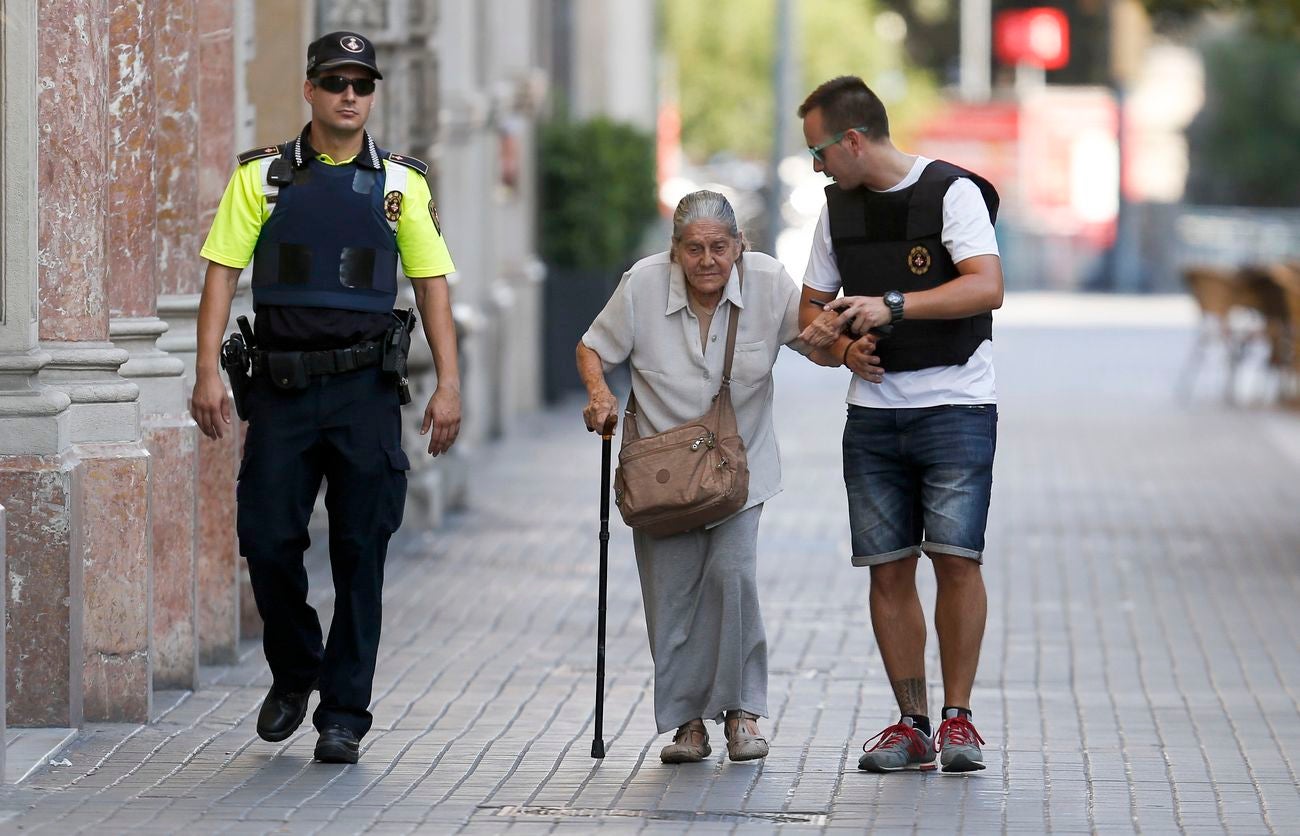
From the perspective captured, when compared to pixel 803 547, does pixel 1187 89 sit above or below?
above

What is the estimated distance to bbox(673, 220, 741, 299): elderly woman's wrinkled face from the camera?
270 inches

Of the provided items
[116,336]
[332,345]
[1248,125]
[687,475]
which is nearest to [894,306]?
[687,475]

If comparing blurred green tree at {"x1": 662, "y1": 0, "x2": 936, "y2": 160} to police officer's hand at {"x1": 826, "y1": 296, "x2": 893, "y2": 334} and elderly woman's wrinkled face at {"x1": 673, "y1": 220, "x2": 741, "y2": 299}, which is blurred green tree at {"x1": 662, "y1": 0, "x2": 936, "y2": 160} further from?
police officer's hand at {"x1": 826, "y1": 296, "x2": 893, "y2": 334}

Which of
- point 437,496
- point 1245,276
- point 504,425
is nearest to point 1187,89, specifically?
point 1245,276

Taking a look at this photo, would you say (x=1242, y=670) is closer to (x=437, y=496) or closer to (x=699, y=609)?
(x=699, y=609)

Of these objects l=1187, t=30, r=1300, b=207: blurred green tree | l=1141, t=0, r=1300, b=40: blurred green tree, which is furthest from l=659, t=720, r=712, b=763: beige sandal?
l=1187, t=30, r=1300, b=207: blurred green tree

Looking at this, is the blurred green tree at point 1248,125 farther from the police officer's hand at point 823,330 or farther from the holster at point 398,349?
the holster at point 398,349

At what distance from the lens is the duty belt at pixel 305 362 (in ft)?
22.2

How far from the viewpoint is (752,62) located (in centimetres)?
4512

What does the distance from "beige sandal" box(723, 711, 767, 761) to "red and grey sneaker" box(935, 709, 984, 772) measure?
519mm

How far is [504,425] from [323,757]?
10.8 m

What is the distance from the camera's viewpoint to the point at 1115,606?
34.4ft

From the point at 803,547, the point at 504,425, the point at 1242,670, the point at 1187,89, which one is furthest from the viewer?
the point at 1187,89

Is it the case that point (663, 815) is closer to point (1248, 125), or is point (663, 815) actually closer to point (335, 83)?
point (335, 83)
